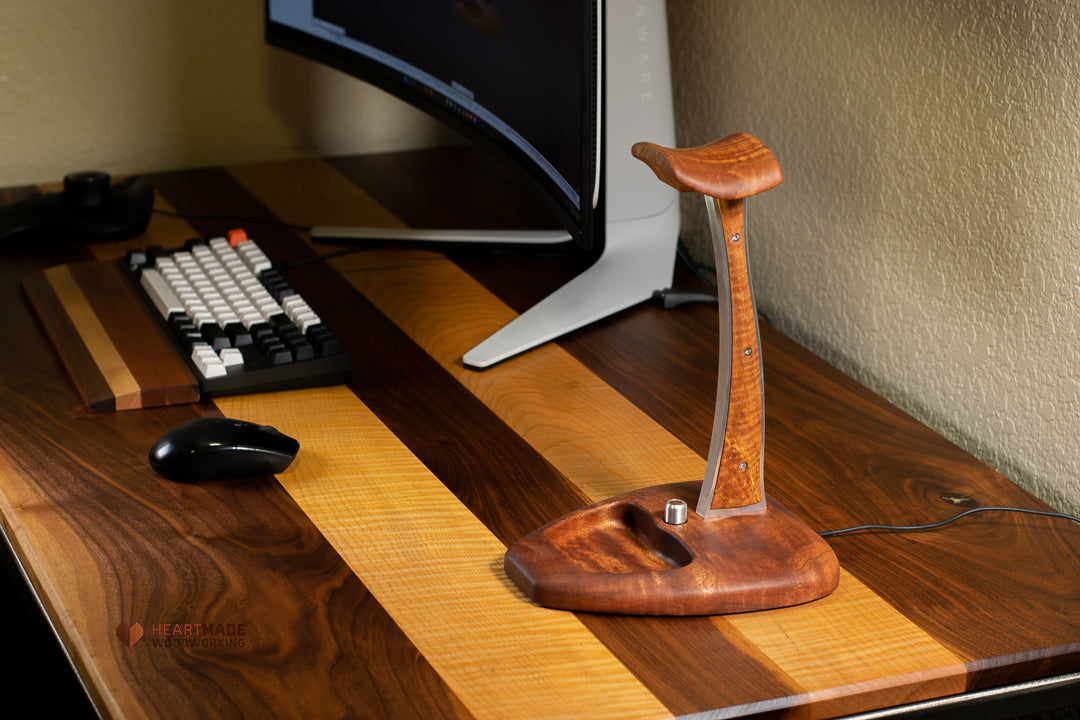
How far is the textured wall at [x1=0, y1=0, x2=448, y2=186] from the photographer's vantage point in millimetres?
1416

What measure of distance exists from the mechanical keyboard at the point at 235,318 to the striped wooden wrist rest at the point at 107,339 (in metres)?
0.01

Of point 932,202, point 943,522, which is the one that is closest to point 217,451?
point 943,522

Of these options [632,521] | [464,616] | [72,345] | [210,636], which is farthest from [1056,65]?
[72,345]

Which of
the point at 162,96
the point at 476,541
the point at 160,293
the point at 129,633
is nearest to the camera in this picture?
the point at 129,633

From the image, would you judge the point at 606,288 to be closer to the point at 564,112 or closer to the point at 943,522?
the point at 564,112

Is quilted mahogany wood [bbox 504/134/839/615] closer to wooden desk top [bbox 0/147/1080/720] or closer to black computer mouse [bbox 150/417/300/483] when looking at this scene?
wooden desk top [bbox 0/147/1080/720]

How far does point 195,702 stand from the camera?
622mm

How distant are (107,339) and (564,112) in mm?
448

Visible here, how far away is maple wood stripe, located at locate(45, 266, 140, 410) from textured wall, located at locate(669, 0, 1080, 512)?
65 centimetres

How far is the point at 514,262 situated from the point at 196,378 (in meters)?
0.41

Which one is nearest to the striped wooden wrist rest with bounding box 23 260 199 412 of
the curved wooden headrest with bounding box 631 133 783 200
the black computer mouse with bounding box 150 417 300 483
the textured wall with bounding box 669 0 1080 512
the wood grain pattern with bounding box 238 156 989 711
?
the black computer mouse with bounding box 150 417 300 483

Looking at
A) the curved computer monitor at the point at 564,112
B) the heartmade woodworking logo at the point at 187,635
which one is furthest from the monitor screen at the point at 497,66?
the heartmade woodworking logo at the point at 187,635

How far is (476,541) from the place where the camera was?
774 millimetres

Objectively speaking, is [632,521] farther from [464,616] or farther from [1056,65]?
[1056,65]
